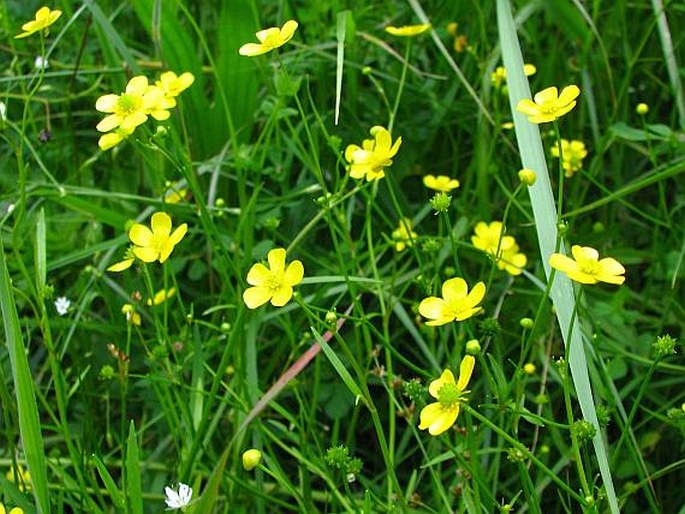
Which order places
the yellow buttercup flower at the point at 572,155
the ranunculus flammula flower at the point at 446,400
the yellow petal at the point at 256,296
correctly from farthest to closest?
the yellow buttercup flower at the point at 572,155, the yellow petal at the point at 256,296, the ranunculus flammula flower at the point at 446,400

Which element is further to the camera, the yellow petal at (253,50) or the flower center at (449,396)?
the yellow petal at (253,50)

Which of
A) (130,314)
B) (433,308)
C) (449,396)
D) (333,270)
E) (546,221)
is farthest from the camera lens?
(333,270)

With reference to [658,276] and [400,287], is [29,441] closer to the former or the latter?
[400,287]

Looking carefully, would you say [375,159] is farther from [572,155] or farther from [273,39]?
[572,155]

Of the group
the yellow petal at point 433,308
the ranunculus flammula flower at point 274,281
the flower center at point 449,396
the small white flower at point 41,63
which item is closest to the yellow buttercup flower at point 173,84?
the small white flower at point 41,63

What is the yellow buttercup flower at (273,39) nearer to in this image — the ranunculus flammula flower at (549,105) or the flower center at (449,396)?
the ranunculus flammula flower at (549,105)

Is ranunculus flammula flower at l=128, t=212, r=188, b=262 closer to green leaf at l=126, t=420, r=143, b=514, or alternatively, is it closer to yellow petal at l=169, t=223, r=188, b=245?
yellow petal at l=169, t=223, r=188, b=245

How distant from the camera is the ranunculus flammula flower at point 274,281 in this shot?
97 centimetres

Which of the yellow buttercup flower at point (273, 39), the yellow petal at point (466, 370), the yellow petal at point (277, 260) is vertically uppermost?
the yellow buttercup flower at point (273, 39)

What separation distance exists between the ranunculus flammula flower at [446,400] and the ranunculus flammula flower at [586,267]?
4.3 inches

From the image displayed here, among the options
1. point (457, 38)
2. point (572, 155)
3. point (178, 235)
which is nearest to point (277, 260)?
point (178, 235)

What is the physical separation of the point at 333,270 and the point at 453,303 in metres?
0.42

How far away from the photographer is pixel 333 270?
1.38m

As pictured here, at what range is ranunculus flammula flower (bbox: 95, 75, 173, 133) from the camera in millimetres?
1118
